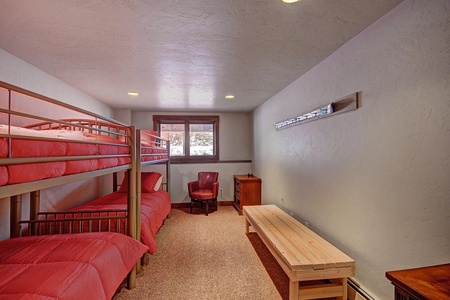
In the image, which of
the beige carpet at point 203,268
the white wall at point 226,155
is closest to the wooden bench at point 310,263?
the beige carpet at point 203,268

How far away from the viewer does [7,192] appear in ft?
2.81

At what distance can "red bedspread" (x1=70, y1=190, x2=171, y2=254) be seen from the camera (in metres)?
2.33

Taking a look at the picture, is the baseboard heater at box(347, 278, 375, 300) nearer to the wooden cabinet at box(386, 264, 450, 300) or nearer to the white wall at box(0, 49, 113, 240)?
the wooden cabinet at box(386, 264, 450, 300)

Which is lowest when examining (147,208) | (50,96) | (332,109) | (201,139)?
(147,208)

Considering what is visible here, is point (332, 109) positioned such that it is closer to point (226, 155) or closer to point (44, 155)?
point (44, 155)

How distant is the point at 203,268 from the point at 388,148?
2.08 meters

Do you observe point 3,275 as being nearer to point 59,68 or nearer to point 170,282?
point 170,282

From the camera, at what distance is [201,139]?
208 inches

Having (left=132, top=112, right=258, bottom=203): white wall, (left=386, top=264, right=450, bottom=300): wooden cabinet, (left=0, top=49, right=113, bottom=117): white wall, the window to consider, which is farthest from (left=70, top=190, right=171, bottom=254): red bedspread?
(left=386, top=264, right=450, bottom=300): wooden cabinet

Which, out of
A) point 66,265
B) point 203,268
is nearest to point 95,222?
point 66,265

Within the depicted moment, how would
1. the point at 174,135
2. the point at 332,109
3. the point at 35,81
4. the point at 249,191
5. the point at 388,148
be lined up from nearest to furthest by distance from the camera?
the point at 388,148
the point at 332,109
the point at 35,81
the point at 249,191
the point at 174,135

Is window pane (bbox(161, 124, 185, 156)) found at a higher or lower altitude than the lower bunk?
higher

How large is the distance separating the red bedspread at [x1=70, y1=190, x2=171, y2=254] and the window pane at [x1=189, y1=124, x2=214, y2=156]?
188 centimetres

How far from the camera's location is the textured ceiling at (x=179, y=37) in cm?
139
